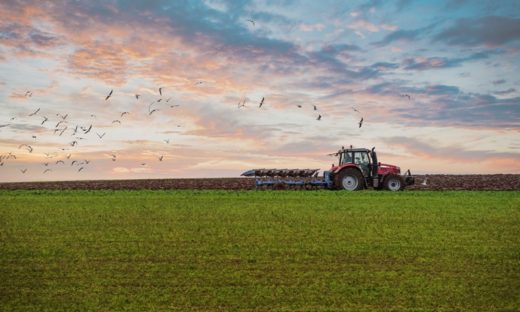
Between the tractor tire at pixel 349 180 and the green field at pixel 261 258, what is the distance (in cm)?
897

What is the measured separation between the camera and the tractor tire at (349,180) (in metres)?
32.0

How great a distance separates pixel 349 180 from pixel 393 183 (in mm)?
2573

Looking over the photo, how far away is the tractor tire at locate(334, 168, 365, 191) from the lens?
32.0 m

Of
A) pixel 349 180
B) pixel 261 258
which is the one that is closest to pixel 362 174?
pixel 349 180

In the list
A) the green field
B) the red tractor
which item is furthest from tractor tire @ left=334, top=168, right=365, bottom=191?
the green field

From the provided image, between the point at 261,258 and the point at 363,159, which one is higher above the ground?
the point at 363,159

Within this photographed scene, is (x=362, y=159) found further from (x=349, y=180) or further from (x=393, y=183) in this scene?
(x=393, y=183)

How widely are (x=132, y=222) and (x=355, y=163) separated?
1675cm

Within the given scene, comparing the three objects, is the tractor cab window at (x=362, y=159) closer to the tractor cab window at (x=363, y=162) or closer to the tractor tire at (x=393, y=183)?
the tractor cab window at (x=363, y=162)

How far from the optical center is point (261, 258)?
12969 millimetres

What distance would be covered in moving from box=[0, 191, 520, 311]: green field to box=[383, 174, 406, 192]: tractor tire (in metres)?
9.36

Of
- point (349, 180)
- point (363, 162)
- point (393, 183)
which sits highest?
point (363, 162)

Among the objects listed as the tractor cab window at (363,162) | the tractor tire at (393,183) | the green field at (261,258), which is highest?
the tractor cab window at (363,162)

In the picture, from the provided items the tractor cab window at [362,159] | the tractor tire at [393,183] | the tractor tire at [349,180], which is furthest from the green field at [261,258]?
the tractor cab window at [362,159]
